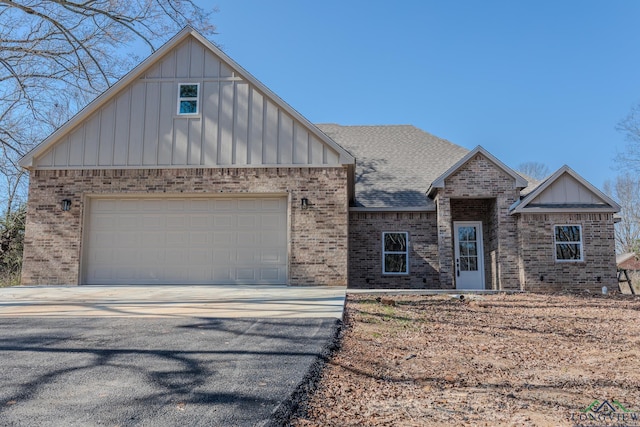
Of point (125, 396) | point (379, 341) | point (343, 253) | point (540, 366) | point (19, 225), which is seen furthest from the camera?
point (19, 225)

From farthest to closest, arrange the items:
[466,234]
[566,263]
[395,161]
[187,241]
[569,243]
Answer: [395,161], [466,234], [569,243], [566,263], [187,241]

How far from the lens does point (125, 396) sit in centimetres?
328

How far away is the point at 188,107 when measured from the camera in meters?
11.7

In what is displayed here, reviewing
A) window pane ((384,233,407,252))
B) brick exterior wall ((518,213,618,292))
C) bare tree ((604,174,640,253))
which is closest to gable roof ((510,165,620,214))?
brick exterior wall ((518,213,618,292))

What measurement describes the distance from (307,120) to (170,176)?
12.3ft

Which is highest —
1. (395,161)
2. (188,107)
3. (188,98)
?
(188,98)

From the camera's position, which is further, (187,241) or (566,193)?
(566,193)

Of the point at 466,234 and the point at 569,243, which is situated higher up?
the point at 466,234

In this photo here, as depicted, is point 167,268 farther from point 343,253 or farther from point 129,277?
point 343,253

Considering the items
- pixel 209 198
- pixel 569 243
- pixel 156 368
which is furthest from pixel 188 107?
pixel 569 243

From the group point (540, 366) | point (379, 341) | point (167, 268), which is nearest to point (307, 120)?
point (167, 268)

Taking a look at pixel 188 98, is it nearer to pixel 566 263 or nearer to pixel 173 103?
pixel 173 103

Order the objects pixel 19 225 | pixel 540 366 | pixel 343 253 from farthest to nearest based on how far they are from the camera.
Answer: pixel 19 225 < pixel 343 253 < pixel 540 366

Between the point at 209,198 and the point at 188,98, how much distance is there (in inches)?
104
